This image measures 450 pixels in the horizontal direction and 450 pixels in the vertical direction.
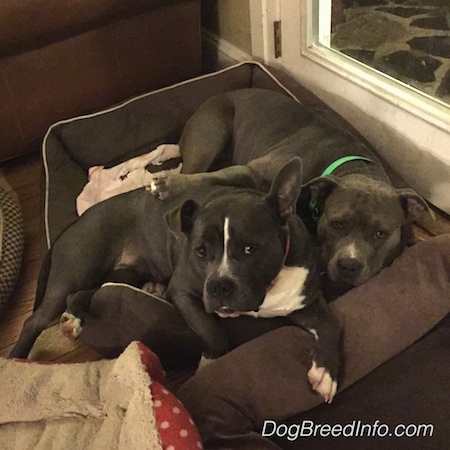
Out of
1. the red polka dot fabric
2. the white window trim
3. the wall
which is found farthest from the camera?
the wall

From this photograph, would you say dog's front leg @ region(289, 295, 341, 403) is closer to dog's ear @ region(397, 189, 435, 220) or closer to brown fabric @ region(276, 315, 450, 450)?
brown fabric @ region(276, 315, 450, 450)

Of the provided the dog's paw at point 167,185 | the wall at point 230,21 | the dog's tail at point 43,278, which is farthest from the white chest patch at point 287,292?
the wall at point 230,21

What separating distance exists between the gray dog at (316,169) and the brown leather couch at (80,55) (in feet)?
1.72

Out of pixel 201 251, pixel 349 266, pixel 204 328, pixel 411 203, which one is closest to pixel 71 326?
pixel 204 328

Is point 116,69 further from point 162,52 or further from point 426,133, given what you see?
point 426,133

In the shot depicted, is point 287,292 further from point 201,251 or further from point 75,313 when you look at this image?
point 75,313

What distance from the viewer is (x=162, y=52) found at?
3.12 metres

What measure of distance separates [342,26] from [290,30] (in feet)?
0.79

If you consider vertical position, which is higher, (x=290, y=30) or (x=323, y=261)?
(x=290, y=30)

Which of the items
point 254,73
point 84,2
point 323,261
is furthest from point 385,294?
point 84,2

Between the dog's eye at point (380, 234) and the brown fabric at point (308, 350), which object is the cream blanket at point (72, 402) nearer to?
the brown fabric at point (308, 350)

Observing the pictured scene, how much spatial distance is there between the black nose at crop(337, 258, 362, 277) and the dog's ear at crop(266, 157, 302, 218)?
281mm

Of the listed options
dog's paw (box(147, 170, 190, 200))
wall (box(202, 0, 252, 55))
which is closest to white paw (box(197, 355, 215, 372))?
dog's paw (box(147, 170, 190, 200))

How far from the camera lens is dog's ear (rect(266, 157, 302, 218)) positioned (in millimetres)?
1728
